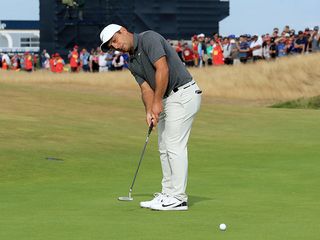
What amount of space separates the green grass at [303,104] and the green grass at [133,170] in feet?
15.3

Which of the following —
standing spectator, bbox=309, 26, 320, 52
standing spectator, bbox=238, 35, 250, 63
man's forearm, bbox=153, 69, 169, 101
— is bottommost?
standing spectator, bbox=238, 35, 250, 63

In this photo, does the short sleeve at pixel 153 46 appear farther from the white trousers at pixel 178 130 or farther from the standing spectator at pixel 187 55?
the standing spectator at pixel 187 55

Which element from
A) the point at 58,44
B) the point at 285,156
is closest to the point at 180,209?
the point at 285,156

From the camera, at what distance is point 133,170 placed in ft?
55.5

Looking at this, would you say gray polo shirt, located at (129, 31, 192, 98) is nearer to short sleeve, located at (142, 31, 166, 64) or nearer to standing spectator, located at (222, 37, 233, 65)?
short sleeve, located at (142, 31, 166, 64)

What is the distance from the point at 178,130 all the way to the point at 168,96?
38 cm

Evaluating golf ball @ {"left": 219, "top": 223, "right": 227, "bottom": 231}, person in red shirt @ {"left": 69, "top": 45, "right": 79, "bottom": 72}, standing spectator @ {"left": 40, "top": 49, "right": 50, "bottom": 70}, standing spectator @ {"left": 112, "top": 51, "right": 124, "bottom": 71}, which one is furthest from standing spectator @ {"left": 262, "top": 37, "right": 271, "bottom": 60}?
golf ball @ {"left": 219, "top": 223, "right": 227, "bottom": 231}

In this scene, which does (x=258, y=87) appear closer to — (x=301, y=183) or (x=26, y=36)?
(x=301, y=183)

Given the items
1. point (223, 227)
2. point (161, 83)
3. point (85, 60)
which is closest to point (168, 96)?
point (161, 83)

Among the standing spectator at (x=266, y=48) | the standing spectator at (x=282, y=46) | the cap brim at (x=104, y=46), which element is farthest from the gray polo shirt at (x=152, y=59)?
the standing spectator at (x=266, y=48)

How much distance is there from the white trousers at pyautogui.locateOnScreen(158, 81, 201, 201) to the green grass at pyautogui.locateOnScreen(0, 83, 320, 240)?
1.22ft

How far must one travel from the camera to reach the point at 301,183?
543 inches

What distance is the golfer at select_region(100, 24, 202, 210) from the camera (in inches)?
403

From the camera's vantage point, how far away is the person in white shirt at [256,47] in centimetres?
4284
